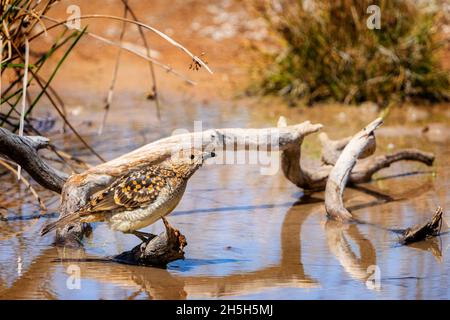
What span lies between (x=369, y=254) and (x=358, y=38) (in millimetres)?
5426

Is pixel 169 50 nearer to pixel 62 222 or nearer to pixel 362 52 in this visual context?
pixel 362 52

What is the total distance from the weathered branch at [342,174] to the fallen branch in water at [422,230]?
71 centimetres

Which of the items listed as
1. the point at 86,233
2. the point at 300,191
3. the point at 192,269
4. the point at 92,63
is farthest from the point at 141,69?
the point at 192,269

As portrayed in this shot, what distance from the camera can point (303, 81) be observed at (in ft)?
37.4

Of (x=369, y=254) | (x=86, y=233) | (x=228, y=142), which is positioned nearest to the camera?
(x=369, y=254)

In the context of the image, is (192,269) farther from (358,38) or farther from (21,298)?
(358,38)

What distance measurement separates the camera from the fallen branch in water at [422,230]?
6.11 m

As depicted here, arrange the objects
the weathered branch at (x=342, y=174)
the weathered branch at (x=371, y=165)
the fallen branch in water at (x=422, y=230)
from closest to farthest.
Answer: the fallen branch in water at (x=422, y=230) → the weathered branch at (x=342, y=174) → the weathered branch at (x=371, y=165)

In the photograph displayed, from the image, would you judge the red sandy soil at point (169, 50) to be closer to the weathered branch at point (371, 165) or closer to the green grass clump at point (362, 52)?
the green grass clump at point (362, 52)

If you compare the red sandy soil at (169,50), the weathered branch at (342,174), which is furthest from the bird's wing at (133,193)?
the red sandy soil at (169,50)

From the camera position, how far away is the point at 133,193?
5.60 m

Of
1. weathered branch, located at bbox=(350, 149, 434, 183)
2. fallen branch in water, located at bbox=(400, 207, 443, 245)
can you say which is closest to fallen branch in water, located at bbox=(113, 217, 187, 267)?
fallen branch in water, located at bbox=(400, 207, 443, 245)

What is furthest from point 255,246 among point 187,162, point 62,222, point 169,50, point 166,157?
point 169,50
